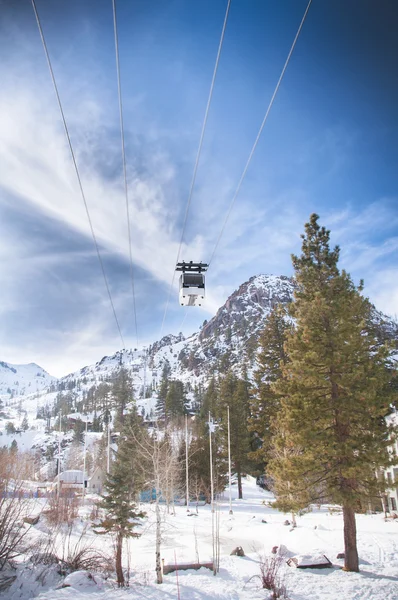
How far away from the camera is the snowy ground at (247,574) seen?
13.2 m

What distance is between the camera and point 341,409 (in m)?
15.4

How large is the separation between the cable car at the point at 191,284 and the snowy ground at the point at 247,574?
A: 9.05 m

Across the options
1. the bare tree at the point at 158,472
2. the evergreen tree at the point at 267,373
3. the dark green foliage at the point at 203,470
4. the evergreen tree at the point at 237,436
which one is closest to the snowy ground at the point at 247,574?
the bare tree at the point at 158,472

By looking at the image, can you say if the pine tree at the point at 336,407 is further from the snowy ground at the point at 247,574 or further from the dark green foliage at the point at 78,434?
the dark green foliage at the point at 78,434

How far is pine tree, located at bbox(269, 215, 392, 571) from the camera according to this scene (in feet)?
47.7

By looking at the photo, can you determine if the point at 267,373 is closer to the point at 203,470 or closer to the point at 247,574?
the point at 203,470

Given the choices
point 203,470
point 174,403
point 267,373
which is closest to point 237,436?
point 203,470

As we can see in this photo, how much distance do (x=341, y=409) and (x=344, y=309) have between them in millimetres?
3990

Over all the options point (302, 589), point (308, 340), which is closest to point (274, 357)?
point (308, 340)

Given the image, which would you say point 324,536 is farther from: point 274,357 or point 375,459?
point 274,357

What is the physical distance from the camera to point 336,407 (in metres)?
15.3

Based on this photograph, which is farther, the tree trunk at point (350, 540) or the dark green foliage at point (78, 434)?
the dark green foliage at point (78, 434)

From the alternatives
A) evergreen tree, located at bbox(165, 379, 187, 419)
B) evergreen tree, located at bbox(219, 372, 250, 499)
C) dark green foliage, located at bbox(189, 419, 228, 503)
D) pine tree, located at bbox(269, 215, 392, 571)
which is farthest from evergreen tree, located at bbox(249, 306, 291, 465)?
evergreen tree, located at bbox(165, 379, 187, 419)

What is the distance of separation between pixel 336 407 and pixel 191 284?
7758 mm
